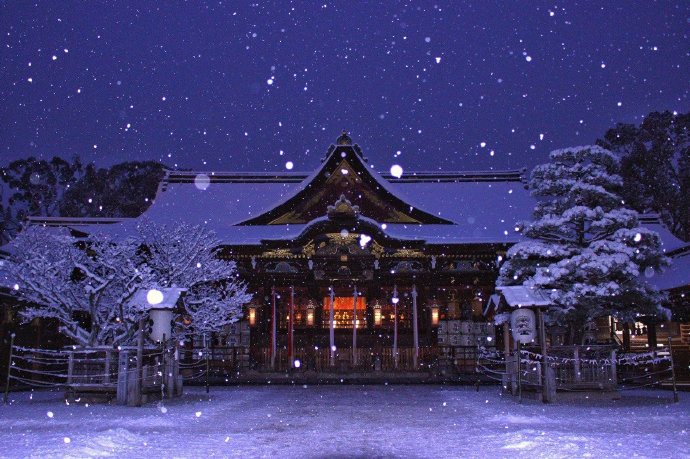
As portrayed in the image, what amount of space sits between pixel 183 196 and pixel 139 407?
17051mm

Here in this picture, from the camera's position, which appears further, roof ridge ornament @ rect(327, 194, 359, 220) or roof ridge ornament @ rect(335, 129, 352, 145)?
roof ridge ornament @ rect(335, 129, 352, 145)

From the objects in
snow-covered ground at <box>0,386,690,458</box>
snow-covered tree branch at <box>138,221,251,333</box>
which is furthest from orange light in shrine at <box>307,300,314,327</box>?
snow-covered ground at <box>0,386,690,458</box>

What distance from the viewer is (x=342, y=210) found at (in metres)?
23.1

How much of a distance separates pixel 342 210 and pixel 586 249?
9.69 m

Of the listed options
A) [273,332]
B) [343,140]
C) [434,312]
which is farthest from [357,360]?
[343,140]

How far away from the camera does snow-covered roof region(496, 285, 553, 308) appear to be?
14.6 meters

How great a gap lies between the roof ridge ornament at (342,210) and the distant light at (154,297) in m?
9.42

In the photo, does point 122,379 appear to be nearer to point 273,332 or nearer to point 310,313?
point 273,332

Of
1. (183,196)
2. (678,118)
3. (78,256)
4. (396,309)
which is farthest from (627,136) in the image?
(78,256)

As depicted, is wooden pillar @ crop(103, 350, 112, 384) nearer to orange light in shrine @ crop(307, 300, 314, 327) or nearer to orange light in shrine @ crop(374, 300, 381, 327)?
orange light in shrine @ crop(307, 300, 314, 327)

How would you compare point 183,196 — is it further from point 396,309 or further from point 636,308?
point 636,308

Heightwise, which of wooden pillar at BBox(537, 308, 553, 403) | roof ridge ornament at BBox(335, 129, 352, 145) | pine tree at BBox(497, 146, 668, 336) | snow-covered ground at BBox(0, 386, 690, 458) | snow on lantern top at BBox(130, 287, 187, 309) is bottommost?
snow-covered ground at BBox(0, 386, 690, 458)

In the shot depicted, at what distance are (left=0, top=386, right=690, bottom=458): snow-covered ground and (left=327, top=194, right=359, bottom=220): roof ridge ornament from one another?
8791 millimetres

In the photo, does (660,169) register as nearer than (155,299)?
No
